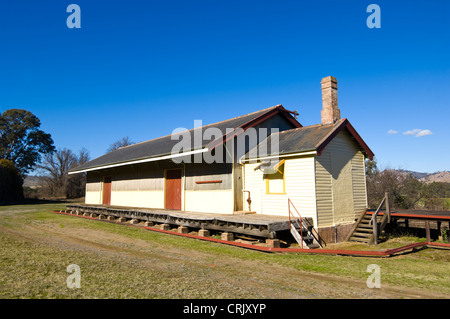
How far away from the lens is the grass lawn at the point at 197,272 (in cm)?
513

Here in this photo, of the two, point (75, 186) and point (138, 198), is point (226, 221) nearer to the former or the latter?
point (138, 198)

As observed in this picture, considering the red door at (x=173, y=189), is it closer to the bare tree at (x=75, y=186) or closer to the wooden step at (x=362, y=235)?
the wooden step at (x=362, y=235)

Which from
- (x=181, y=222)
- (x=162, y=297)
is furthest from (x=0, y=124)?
(x=162, y=297)

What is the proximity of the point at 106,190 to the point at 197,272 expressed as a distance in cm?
1886

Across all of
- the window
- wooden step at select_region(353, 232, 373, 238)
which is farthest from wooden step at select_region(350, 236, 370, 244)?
the window

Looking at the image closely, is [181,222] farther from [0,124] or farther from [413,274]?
[0,124]

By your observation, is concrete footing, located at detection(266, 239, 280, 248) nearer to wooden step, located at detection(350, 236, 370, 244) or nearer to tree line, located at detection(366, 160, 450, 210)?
wooden step, located at detection(350, 236, 370, 244)

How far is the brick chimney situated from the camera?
12.6 meters

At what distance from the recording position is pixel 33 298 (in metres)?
4.58

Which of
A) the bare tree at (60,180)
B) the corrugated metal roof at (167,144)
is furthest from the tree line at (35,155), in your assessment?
the corrugated metal roof at (167,144)

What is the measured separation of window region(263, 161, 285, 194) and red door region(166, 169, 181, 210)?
18.4 ft

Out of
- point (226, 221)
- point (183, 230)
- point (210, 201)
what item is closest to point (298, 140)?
point (226, 221)

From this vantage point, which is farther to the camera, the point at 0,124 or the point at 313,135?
the point at 0,124

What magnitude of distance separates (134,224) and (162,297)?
36.7 ft
